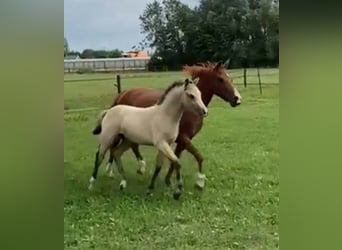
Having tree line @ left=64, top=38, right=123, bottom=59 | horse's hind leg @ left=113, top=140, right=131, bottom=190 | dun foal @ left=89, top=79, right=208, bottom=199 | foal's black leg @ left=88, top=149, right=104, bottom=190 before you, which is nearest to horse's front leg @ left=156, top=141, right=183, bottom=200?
dun foal @ left=89, top=79, right=208, bottom=199

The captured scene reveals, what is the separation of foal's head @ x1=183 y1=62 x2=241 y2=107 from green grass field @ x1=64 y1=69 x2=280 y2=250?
31 mm

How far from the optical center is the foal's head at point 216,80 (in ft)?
7.04

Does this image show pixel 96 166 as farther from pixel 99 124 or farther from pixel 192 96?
pixel 192 96

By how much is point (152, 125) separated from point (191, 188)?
0.97 ft

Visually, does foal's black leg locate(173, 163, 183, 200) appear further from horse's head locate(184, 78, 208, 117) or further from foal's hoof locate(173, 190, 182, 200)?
horse's head locate(184, 78, 208, 117)

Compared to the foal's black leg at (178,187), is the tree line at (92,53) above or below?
above

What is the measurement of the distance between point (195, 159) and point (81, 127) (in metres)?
0.47

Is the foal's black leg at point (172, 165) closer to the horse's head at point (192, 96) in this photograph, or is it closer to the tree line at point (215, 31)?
the horse's head at point (192, 96)

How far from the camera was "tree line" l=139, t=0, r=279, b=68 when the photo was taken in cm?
210

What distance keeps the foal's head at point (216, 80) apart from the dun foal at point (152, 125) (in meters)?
0.04

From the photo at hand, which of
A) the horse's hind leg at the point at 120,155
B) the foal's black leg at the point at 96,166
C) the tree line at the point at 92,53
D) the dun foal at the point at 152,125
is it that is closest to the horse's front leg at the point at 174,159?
the dun foal at the point at 152,125

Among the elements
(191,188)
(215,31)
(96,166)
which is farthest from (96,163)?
(215,31)
